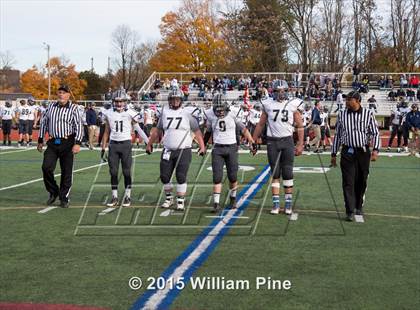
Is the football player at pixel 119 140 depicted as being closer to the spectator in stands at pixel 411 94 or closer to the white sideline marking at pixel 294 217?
the white sideline marking at pixel 294 217

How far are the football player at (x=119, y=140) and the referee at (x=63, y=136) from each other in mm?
497

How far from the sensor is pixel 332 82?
33.6 metres

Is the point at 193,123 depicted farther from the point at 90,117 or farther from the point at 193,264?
the point at 90,117

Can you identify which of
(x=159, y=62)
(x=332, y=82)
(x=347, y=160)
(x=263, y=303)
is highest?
(x=159, y=62)

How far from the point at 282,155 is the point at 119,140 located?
251 centimetres

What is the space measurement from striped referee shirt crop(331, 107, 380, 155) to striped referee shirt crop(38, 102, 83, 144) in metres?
3.99

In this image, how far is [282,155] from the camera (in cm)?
868

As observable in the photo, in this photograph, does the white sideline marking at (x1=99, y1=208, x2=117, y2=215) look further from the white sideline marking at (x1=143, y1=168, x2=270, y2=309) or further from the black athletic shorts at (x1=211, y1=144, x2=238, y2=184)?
the white sideline marking at (x1=143, y1=168, x2=270, y2=309)

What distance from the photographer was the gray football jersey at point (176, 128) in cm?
884

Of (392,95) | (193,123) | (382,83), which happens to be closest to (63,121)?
(193,123)

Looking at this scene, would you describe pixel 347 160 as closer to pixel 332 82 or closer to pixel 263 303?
pixel 263 303

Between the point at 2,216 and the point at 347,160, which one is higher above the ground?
the point at 347,160

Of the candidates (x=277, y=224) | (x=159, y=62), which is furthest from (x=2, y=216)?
(x=159, y=62)

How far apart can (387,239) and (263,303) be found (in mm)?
2873
